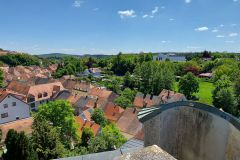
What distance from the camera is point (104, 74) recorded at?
3509 inches

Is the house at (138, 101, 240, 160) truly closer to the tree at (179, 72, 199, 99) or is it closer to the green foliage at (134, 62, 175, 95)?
the tree at (179, 72, 199, 99)

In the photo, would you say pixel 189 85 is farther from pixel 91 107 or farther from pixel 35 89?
pixel 35 89

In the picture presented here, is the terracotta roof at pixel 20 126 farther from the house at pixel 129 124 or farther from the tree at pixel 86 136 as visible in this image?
the house at pixel 129 124

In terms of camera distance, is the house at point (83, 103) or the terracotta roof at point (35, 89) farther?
the terracotta roof at point (35, 89)

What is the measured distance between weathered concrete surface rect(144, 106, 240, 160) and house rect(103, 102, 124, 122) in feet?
86.0

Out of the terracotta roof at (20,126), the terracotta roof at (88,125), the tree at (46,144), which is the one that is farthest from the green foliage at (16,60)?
the tree at (46,144)

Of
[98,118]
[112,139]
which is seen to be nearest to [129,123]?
[98,118]

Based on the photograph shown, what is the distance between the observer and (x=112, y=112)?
108 feet

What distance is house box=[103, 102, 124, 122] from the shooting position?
3173cm

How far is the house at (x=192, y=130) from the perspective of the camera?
4.38 metres

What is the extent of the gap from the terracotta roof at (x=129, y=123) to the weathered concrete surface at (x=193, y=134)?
21726mm

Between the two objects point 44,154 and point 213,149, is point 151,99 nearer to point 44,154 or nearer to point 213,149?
point 44,154

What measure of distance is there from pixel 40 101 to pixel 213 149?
37504mm

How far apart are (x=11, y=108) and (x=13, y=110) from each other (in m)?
0.35
